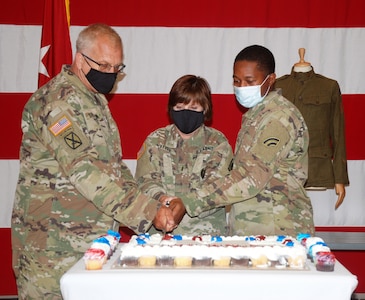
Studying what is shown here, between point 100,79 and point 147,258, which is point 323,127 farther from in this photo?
point 147,258

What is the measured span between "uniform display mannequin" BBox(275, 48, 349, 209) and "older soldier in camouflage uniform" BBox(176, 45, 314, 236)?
3.64 ft

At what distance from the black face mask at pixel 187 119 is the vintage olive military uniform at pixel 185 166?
77mm

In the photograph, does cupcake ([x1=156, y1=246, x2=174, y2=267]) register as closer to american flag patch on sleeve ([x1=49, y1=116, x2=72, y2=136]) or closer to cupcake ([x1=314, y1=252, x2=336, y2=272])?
cupcake ([x1=314, y1=252, x2=336, y2=272])

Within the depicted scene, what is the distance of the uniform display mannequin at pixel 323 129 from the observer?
348 cm

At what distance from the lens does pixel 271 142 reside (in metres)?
2.25

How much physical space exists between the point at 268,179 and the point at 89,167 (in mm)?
702

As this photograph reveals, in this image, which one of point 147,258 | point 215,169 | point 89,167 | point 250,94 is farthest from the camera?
point 215,169

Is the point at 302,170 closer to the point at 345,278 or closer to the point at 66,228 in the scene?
the point at 345,278

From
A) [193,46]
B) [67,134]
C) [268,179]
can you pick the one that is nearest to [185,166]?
[268,179]

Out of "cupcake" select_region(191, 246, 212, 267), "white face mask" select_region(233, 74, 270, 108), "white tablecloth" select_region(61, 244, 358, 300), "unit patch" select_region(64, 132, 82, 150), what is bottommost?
"white tablecloth" select_region(61, 244, 358, 300)

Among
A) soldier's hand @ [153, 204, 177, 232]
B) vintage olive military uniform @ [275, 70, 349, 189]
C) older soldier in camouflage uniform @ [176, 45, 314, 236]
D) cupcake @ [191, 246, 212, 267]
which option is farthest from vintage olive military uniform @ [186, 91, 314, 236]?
vintage olive military uniform @ [275, 70, 349, 189]

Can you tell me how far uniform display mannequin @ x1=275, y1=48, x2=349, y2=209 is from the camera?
3.48 metres

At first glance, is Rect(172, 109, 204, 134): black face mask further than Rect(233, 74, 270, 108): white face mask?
Yes

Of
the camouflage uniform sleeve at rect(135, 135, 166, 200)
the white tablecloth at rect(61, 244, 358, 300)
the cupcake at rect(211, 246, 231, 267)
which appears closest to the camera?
the white tablecloth at rect(61, 244, 358, 300)
